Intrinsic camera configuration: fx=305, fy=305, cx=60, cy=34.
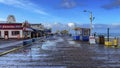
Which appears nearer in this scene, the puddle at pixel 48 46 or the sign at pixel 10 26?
the puddle at pixel 48 46

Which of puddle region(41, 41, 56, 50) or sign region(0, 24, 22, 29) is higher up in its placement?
sign region(0, 24, 22, 29)

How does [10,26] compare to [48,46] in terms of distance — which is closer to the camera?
[48,46]

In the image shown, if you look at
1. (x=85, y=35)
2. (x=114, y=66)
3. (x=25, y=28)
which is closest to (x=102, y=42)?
(x=85, y=35)

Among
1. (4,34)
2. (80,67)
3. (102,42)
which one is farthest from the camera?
(4,34)

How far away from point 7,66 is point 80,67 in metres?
4.11

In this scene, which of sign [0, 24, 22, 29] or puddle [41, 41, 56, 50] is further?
sign [0, 24, 22, 29]

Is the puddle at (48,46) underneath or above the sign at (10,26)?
underneath

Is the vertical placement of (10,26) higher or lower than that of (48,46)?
higher

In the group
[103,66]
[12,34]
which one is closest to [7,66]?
[103,66]

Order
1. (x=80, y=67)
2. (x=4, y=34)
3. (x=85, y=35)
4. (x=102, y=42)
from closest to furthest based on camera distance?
(x=80, y=67), (x=102, y=42), (x=85, y=35), (x=4, y=34)

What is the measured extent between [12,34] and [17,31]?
175 cm

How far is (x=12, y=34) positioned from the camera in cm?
9200

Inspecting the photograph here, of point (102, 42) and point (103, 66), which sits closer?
point (103, 66)

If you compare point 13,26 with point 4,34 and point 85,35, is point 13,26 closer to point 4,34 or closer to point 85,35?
point 4,34
